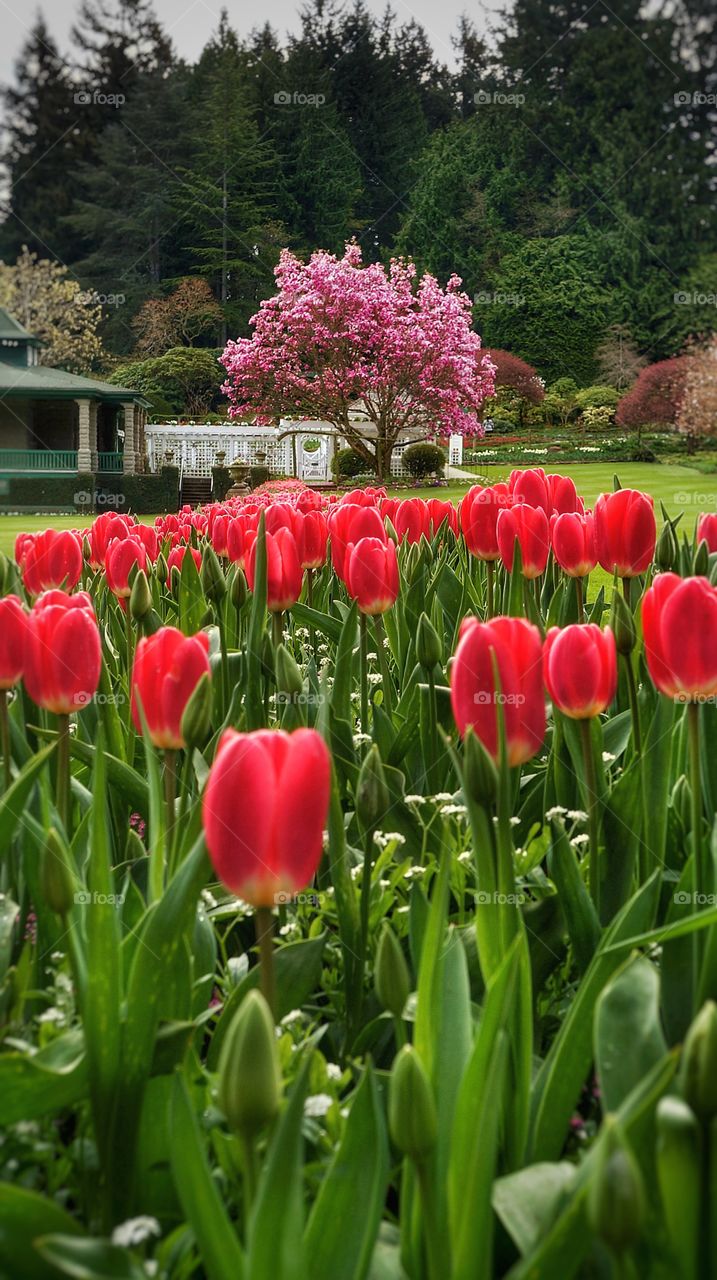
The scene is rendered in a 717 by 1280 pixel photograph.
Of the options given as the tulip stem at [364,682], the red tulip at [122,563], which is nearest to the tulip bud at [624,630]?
the tulip stem at [364,682]

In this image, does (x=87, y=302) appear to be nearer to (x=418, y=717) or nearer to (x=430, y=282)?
(x=430, y=282)

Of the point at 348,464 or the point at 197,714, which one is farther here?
the point at 348,464

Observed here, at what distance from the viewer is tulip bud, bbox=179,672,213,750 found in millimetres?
779

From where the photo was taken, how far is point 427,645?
1.17m

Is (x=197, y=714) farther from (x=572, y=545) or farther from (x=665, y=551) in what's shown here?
(x=665, y=551)

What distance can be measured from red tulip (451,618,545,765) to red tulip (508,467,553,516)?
4.44 ft

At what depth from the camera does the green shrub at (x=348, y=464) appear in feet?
67.2

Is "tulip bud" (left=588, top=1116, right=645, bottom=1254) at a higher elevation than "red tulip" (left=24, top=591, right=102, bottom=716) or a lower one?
lower


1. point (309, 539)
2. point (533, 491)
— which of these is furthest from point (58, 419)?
point (309, 539)

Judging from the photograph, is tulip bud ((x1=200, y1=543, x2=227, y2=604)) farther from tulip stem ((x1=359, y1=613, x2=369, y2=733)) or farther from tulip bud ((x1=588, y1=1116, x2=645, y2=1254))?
tulip bud ((x1=588, y1=1116, x2=645, y2=1254))

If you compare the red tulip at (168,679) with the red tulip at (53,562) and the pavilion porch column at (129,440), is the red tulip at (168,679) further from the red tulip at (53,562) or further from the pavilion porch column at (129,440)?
the pavilion porch column at (129,440)

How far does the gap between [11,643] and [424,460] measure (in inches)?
753

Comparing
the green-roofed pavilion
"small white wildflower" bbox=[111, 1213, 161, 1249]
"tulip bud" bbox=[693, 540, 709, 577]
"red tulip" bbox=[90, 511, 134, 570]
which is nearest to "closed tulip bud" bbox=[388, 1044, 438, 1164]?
"small white wildflower" bbox=[111, 1213, 161, 1249]

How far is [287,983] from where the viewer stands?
771mm
